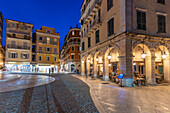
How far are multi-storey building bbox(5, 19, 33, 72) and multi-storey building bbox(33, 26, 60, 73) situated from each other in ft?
7.73

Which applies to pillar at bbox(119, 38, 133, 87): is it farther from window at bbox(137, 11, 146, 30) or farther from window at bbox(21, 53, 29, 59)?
window at bbox(21, 53, 29, 59)

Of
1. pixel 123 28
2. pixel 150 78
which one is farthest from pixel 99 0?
pixel 150 78

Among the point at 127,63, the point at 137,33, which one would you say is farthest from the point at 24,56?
the point at 137,33

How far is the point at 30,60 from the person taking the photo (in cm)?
3759

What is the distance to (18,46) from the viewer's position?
119 ft

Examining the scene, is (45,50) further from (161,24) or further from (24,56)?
(161,24)

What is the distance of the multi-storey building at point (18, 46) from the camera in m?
35.0

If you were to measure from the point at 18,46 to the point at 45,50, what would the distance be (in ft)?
28.5

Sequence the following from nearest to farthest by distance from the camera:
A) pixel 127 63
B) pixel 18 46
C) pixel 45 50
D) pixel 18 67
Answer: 1. pixel 127 63
2. pixel 18 46
3. pixel 18 67
4. pixel 45 50

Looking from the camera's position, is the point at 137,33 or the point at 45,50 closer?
the point at 137,33

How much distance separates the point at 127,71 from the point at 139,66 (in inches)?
295

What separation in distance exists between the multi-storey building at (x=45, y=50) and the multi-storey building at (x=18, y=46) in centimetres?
236

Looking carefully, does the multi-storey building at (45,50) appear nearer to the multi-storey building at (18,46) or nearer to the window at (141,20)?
the multi-storey building at (18,46)

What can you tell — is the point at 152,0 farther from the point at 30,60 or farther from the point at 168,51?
the point at 30,60
